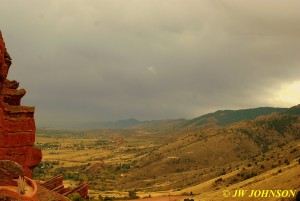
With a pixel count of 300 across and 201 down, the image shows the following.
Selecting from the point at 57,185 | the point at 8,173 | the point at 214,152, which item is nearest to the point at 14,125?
the point at 8,173

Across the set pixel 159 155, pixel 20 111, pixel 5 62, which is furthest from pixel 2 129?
pixel 159 155

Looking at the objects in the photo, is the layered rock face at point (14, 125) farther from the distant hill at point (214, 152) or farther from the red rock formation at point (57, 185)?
the distant hill at point (214, 152)

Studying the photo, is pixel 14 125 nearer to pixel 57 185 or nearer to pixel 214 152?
pixel 57 185

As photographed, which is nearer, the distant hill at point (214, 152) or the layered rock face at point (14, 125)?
the layered rock face at point (14, 125)

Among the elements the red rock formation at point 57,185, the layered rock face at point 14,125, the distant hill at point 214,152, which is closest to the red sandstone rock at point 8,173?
the layered rock face at point 14,125

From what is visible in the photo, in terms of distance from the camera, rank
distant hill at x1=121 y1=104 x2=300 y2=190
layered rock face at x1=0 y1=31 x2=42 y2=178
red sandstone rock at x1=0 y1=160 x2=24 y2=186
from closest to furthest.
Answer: red sandstone rock at x1=0 y1=160 x2=24 y2=186, layered rock face at x1=0 y1=31 x2=42 y2=178, distant hill at x1=121 y1=104 x2=300 y2=190

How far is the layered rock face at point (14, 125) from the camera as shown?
109 ft

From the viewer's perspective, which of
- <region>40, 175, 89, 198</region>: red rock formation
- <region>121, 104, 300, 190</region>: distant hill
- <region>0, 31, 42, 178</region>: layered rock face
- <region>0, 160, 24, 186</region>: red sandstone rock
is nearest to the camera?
<region>0, 160, 24, 186</region>: red sandstone rock

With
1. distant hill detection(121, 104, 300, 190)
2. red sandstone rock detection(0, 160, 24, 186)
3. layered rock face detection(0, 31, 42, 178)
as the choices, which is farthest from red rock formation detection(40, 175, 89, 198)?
distant hill detection(121, 104, 300, 190)

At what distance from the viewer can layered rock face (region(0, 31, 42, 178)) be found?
1313 inches

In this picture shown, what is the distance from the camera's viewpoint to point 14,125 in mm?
34438

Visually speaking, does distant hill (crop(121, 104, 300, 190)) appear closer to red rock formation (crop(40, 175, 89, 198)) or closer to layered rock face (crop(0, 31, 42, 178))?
red rock formation (crop(40, 175, 89, 198))

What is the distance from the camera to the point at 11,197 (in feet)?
60.3

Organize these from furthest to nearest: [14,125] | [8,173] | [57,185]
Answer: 1. [57,185]
2. [14,125]
3. [8,173]
